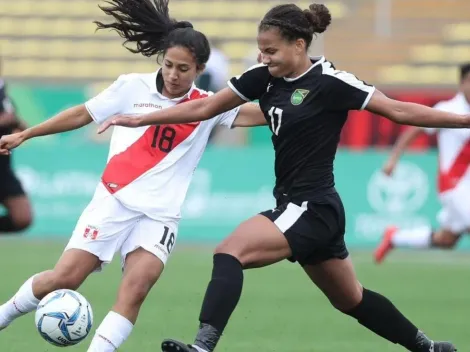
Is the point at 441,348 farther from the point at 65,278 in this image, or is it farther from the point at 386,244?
the point at 386,244


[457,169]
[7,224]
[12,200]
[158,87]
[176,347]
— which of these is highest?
[158,87]

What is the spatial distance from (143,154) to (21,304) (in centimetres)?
105

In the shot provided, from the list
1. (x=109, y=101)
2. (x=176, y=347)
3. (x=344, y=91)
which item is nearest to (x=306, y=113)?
(x=344, y=91)

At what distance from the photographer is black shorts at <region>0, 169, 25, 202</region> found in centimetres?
1102

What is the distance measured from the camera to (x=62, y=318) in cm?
584

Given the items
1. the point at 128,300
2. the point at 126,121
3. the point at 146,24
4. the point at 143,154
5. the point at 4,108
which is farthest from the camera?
the point at 4,108

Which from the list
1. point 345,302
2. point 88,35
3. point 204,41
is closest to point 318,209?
point 345,302

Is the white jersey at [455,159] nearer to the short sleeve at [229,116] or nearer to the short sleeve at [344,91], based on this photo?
the short sleeve at [229,116]

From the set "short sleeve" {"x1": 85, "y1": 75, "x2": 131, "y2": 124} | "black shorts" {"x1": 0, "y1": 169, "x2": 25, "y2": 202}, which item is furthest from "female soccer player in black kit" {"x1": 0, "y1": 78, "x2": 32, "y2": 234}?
"short sleeve" {"x1": 85, "y1": 75, "x2": 131, "y2": 124}

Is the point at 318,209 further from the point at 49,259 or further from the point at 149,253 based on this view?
the point at 49,259

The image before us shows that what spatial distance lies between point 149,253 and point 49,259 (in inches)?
250

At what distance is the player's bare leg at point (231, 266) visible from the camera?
5.53 meters

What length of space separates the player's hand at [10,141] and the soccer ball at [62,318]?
0.82 m

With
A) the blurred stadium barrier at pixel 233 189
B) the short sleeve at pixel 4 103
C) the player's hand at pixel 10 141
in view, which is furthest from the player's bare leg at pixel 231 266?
the blurred stadium barrier at pixel 233 189
